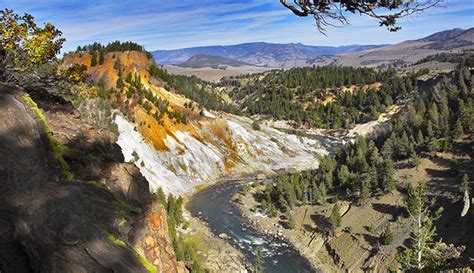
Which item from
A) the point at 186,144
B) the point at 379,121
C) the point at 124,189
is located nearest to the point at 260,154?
the point at 186,144

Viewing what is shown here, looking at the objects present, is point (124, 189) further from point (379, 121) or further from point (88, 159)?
point (379, 121)

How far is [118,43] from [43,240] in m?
119

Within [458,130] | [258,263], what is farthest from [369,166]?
[258,263]

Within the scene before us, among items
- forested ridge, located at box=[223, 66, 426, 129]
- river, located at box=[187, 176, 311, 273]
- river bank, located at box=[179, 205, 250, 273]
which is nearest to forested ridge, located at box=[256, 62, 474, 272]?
river, located at box=[187, 176, 311, 273]

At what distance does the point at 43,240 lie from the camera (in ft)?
31.3

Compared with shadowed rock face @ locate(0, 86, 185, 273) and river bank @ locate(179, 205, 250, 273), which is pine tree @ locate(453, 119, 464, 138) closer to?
river bank @ locate(179, 205, 250, 273)

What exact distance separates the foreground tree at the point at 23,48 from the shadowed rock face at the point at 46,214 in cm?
537

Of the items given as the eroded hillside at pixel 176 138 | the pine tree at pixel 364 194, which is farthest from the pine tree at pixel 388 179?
the eroded hillside at pixel 176 138

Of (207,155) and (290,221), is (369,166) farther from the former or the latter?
(207,155)

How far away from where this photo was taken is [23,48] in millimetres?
18141

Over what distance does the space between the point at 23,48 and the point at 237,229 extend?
46.4m

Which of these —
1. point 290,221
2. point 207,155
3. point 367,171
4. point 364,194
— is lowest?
point 290,221

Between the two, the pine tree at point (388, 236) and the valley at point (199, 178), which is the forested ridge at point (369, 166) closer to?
the valley at point (199, 178)

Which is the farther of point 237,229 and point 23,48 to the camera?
point 237,229
